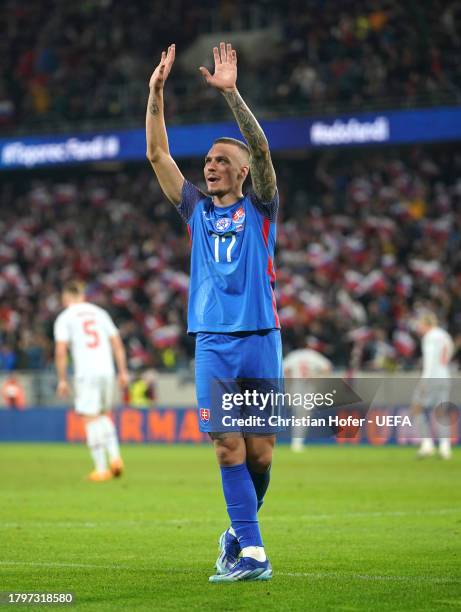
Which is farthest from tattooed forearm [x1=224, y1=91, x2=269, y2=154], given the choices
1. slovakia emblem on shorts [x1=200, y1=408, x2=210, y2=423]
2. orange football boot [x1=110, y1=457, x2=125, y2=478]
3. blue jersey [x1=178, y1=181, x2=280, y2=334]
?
orange football boot [x1=110, y1=457, x2=125, y2=478]

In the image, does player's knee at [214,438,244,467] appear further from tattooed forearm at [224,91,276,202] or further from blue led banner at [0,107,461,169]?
blue led banner at [0,107,461,169]

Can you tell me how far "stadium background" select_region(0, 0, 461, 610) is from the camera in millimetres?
26906

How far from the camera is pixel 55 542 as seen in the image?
8.88 m

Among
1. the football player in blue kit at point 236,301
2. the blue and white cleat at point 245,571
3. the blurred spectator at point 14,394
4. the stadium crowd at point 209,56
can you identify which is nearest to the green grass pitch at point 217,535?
the blue and white cleat at point 245,571

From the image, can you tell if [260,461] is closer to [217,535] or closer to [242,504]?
[242,504]

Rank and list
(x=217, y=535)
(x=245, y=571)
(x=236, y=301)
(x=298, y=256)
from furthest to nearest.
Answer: (x=298, y=256) < (x=217, y=535) < (x=236, y=301) < (x=245, y=571)

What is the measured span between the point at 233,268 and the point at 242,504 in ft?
4.17

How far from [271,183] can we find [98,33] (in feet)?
102

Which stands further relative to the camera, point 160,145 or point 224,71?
point 160,145

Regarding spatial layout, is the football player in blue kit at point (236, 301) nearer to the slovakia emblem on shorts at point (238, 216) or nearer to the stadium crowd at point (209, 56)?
the slovakia emblem on shorts at point (238, 216)

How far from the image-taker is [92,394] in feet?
50.8

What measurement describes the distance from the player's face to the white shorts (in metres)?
8.61

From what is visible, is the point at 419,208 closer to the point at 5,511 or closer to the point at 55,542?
the point at 5,511

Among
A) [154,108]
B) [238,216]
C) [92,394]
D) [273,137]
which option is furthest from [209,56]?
[238,216]
